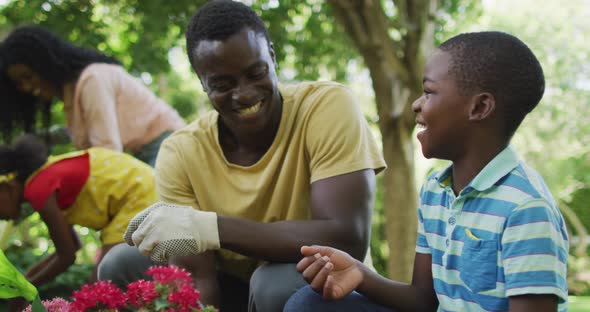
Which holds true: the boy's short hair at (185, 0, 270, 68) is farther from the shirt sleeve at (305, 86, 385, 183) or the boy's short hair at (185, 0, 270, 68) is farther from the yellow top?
the yellow top

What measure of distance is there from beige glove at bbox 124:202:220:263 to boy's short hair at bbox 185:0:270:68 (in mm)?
588

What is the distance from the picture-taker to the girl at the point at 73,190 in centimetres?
322

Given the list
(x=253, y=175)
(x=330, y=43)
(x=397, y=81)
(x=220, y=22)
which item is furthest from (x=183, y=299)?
(x=330, y=43)

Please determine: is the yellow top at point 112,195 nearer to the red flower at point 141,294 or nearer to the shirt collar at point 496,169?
the red flower at point 141,294

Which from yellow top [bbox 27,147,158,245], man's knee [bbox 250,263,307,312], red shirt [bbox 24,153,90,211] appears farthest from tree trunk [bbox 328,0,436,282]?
man's knee [bbox 250,263,307,312]

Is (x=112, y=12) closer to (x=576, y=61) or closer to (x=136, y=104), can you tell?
(x=136, y=104)

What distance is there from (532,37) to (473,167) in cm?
1158

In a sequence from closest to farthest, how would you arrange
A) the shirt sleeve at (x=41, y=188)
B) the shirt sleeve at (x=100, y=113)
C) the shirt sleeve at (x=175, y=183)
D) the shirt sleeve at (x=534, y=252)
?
the shirt sleeve at (x=534, y=252), the shirt sleeve at (x=175, y=183), the shirt sleeve at (x=41, y=188), the shirt sleeve at (x=100, y=113)

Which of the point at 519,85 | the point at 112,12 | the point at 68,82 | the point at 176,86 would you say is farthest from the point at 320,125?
the point at 176,86

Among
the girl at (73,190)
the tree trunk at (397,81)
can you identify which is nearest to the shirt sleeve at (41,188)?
the girl at (73,190)

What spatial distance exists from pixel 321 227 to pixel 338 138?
0.30 metres

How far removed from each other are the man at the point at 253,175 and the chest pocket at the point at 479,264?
0.52m

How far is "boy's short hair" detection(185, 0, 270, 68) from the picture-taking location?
2.19m

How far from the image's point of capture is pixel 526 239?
4.83 feet
